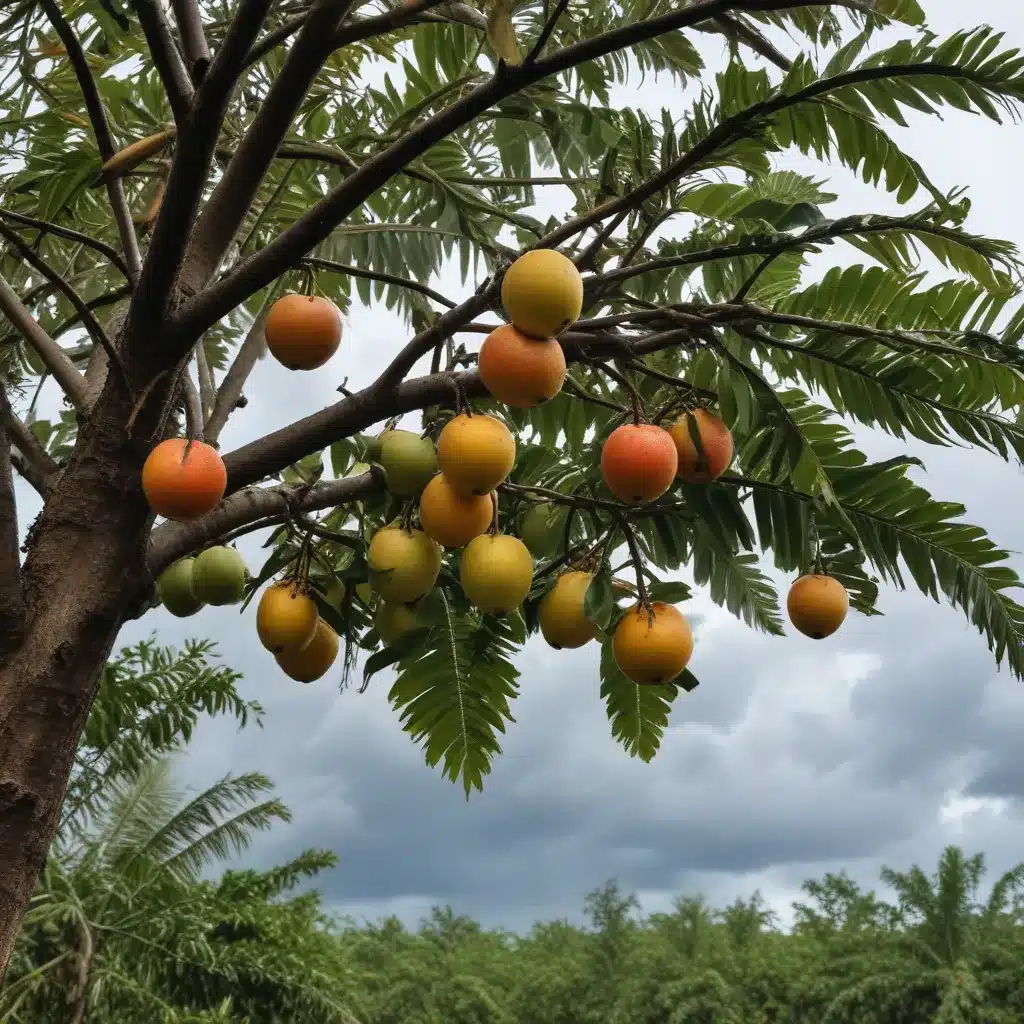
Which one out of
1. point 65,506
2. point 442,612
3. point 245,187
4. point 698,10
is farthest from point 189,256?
point 698,10

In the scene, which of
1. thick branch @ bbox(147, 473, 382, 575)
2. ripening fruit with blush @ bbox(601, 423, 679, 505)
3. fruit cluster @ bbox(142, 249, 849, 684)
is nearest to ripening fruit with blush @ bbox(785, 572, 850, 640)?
fruit cluster @ bbox(142, 249, 849, 684)

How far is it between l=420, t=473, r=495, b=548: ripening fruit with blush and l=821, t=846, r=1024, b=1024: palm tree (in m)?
13.1

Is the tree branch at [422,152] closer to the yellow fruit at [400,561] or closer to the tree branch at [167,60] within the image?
the tree branch at [167,60]

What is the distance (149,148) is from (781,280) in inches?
64.3

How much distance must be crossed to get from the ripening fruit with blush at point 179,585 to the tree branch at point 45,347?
0.45 m

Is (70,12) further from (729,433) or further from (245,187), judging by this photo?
(729,433)

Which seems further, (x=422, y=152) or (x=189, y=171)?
(x=189, y=171)

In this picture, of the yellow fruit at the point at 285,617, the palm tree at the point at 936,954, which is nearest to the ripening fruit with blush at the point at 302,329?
the yellow fruit at the point at 285,617

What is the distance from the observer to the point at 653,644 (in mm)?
2305

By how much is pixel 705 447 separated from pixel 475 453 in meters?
0.45

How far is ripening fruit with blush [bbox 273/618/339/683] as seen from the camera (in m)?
2.68

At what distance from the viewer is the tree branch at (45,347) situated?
9.00 ft

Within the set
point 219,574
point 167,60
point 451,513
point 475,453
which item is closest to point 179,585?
point 219,574

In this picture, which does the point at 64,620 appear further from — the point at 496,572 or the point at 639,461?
the point at 639,461
